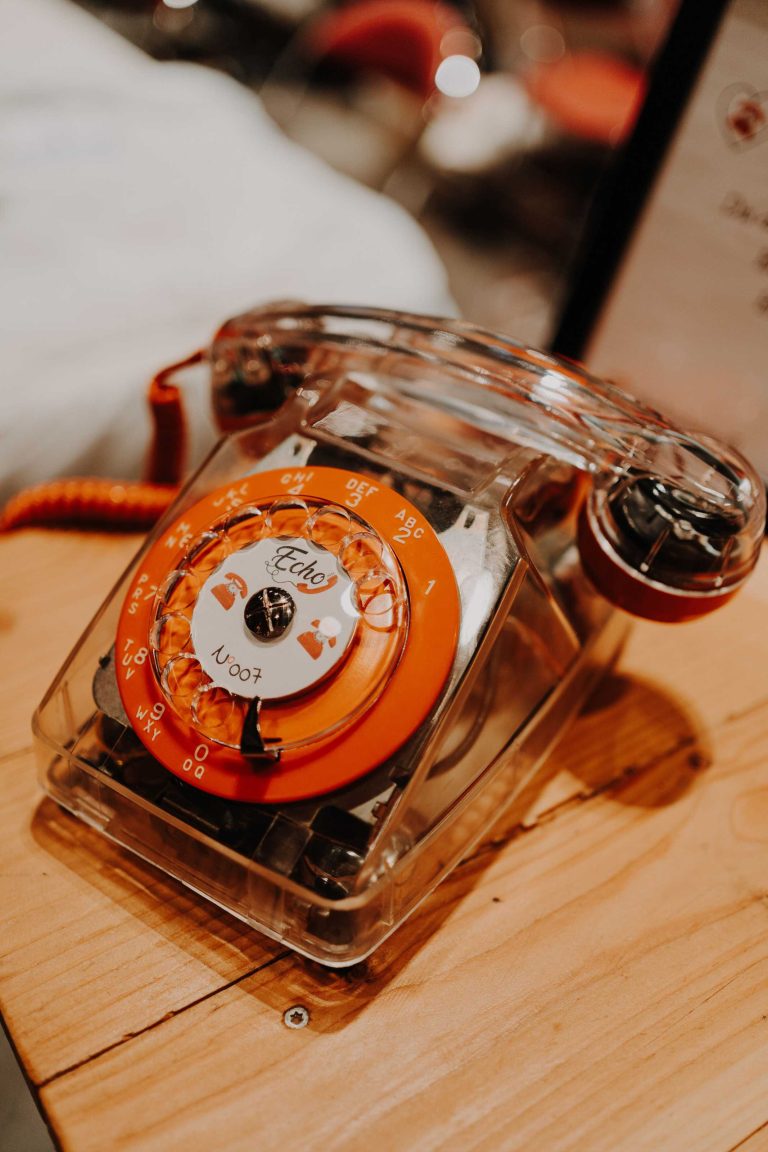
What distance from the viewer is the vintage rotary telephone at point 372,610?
0.43 meters

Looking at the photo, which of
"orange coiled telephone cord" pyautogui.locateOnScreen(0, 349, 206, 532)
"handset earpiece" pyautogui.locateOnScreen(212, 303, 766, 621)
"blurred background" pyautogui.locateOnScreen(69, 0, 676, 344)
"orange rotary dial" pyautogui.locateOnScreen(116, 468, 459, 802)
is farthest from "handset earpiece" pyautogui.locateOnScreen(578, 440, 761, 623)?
"blurred background" pyautogui.locateOnScreen(69, 0, 676, 344)

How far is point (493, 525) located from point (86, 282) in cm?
47

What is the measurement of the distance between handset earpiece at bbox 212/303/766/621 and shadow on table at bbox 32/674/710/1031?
11cm

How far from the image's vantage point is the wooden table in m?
0.41

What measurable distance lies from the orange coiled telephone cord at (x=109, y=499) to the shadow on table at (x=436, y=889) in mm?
244

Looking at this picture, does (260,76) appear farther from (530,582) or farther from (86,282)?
(530,582)

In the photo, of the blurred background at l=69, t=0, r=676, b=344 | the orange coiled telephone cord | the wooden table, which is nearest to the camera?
the wooden table

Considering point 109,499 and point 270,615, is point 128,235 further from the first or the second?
point 270,615

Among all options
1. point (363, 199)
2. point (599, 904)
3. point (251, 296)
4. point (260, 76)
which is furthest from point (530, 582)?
point (260, 76)

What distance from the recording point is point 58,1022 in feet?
1.38

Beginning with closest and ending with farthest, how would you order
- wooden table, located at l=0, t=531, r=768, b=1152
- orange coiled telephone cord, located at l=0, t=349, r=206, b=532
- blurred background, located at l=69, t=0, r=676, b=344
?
wooden table, located at l=0, t=531, r=768, b=1152, orange coiled telephone cord, located at l=0, t=349, r=206, b=532, blurred background, located at l=69, t=0, r=676, b=344

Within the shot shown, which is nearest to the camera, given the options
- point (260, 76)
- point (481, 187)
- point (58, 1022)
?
point (58, 1022)

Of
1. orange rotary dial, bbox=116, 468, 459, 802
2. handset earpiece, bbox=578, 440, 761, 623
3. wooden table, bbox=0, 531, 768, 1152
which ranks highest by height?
handset earpiece, bbox=578, 440, 761, 623

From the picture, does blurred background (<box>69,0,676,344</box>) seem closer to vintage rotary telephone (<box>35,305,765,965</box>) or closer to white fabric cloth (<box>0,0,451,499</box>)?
white fabric cloth (<box>0,0,451,499</box>)
